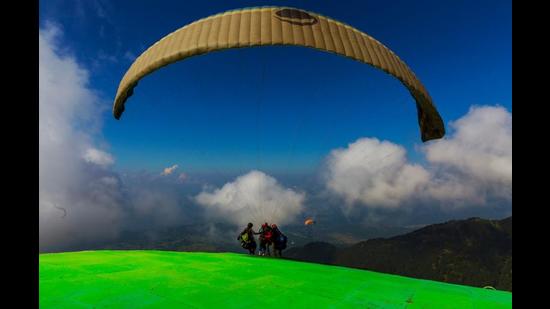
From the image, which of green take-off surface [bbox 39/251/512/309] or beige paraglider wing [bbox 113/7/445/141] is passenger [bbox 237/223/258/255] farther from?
beige paraglider wing [bbox 113/7/445/141]

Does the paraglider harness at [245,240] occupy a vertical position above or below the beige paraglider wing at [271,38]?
below

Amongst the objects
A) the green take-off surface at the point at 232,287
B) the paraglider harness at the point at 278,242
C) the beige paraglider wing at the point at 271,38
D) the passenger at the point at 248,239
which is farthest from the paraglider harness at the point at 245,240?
the beige paraglider wing at the point at 271,38

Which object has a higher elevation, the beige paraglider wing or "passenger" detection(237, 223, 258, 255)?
the beige paraglider wing

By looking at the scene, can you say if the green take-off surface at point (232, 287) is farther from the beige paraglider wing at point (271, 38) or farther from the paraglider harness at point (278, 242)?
the beige paraglider wing at point (271, 38)

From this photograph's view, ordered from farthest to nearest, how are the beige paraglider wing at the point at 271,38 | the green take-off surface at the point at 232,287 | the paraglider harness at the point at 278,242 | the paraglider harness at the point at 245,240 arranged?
the paraglider harness at the point at 245,240 < the paraglider harness at the point at 278,242 < the green take-off surface at the point at 232,287 < the beige paraglider wing at the point at 271,38

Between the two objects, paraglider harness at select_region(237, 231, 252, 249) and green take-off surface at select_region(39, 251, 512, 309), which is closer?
green take-off surface at select_region(39, 251, 512, 309)

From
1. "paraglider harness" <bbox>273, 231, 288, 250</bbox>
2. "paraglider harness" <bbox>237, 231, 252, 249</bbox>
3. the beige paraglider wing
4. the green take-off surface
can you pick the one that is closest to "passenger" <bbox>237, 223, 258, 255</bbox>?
"paraglider harness" <bbox>237, 231, 252, 249</bbox>
